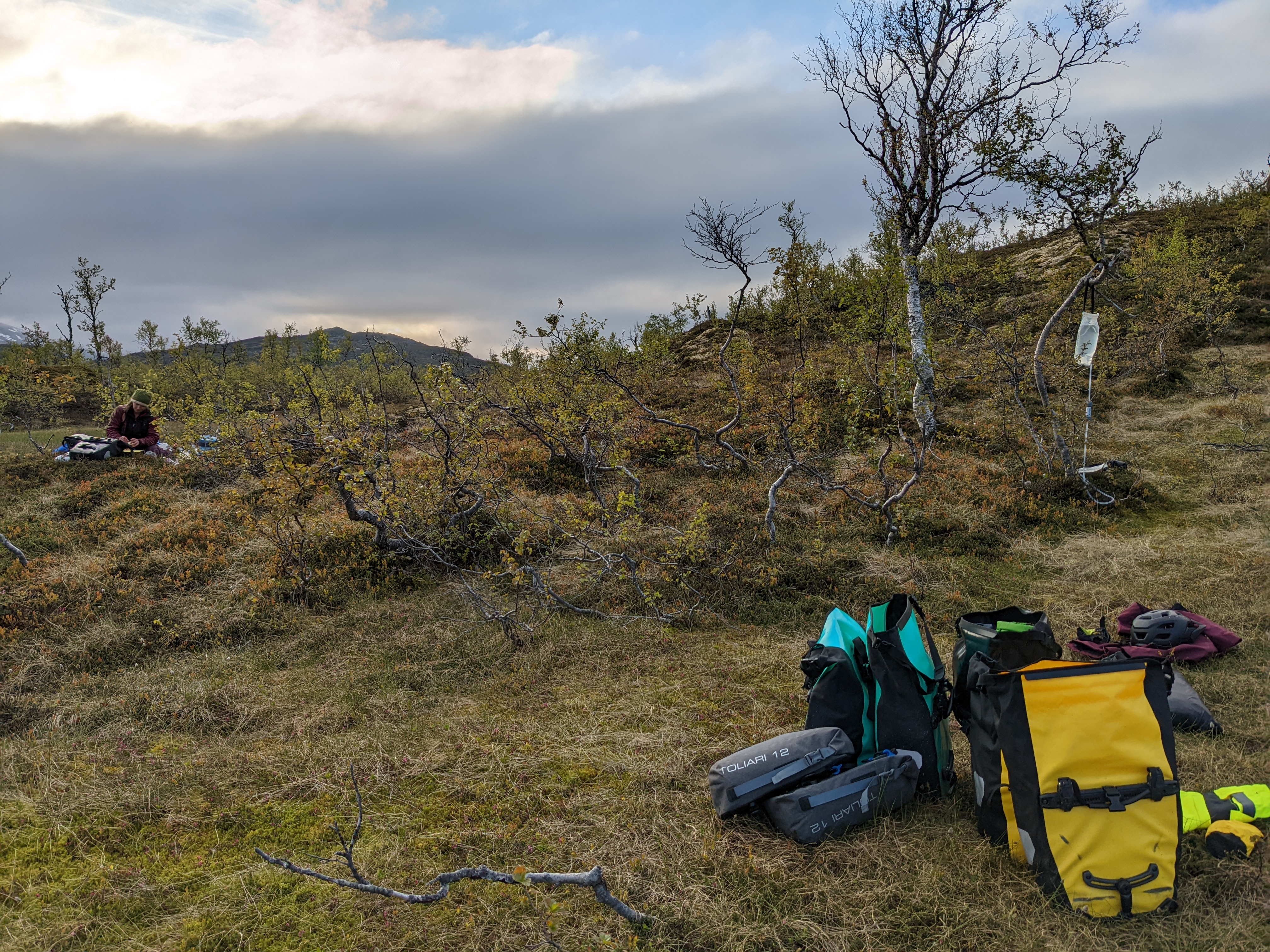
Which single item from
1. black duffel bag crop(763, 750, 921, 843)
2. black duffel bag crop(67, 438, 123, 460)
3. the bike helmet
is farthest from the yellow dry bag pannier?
black duffel bag crop(67, 438, 123, 460)

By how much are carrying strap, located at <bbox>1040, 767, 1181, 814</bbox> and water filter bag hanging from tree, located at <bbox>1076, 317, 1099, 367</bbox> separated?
831 cm

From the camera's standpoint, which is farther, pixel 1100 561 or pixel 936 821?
pixel 1100 561

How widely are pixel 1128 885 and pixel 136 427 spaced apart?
1626cm

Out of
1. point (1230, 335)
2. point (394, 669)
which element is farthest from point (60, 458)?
point (1230, 335)

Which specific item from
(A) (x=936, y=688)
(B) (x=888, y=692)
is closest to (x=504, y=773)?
(B) (x=888, y=692)

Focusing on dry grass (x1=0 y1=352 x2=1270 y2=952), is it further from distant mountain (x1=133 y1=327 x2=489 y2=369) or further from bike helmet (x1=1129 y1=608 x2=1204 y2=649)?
distant mountain (x1=133 y1=327 x2=489 y2=369)

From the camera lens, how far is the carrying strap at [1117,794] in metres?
2.71

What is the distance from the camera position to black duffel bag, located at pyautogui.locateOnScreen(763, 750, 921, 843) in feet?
10.8

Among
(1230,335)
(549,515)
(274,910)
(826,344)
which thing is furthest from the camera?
(826,344)

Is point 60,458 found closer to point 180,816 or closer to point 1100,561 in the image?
point 180,816

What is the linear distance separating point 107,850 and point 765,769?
3.82 m

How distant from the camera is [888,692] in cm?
362

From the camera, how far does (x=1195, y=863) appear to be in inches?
112

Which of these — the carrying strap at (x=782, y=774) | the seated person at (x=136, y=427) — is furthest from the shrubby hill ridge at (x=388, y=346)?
the carrying strap at (x=782, y=774)
